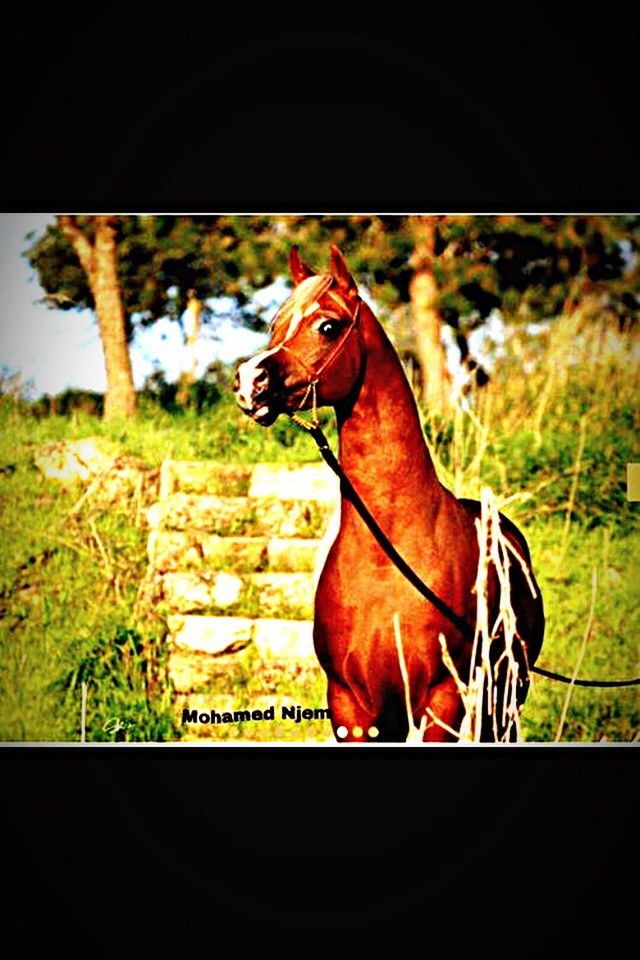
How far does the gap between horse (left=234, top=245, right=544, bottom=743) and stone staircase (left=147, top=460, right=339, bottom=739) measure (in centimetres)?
8

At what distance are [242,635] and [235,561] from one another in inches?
9.4

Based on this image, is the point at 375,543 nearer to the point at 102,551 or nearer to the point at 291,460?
the point at 291,460

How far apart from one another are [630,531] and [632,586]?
0.18 metres

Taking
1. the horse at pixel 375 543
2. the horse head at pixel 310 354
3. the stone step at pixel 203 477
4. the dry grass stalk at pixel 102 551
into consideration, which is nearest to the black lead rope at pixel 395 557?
the horse at pixel 375 543

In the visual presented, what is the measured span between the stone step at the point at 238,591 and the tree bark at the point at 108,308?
58cm

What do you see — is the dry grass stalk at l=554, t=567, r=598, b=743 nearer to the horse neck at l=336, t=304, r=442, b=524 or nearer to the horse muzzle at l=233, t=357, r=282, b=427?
the horse neck at l=336, t=304, r=442, b=524

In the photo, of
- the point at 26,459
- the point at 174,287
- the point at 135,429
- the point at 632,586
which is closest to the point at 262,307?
the point at 174,287

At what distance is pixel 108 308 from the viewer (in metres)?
4.23

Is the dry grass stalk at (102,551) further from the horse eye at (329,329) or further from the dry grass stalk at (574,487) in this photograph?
the dry grass stalk at (574,487)

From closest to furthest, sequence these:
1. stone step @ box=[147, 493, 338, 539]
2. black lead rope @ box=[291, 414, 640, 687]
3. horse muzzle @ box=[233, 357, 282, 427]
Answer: horse muzzle @ box=[233, 357, 282, 427] → black lead rope @ box=[291, 414, 640, 687] → stone step @ box=[147, 493, 338, 539]

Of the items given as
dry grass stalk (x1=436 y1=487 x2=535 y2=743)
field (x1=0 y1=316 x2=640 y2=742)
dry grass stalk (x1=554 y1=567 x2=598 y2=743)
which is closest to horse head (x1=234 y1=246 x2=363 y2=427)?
field (x1=0 y1=316 x2=640 y2=742)

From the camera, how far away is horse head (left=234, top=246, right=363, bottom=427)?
4070 millimetres

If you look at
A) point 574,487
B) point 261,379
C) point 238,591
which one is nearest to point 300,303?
point 261,379

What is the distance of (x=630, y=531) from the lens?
4.23 m
